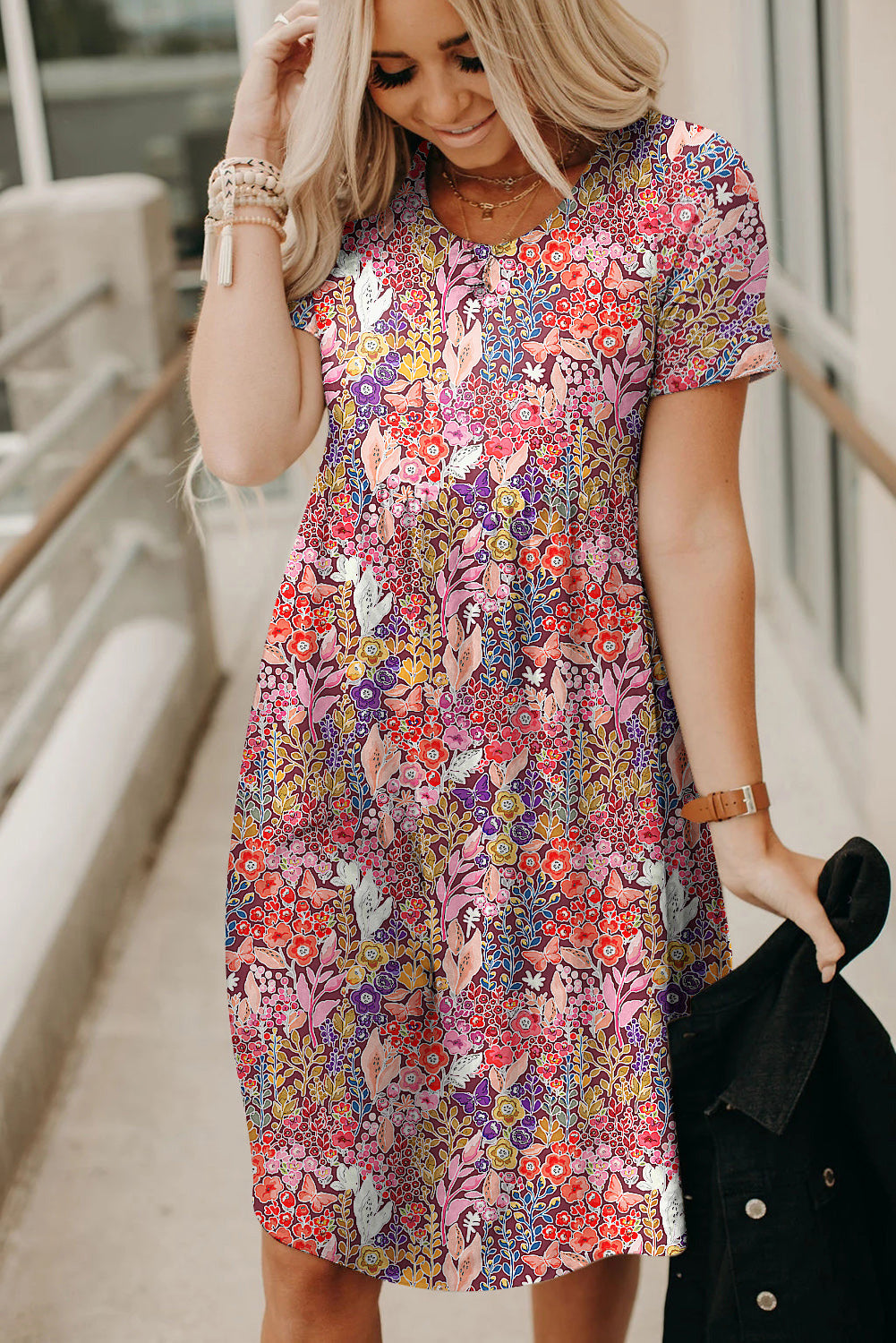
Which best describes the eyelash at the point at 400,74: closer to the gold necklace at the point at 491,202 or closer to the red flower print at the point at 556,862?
the gold necklace at the point at 491,202

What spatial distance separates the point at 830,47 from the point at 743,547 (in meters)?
2.74

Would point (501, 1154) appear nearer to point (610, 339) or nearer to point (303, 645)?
point (303, 645)

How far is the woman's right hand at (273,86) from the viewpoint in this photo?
1.27 m

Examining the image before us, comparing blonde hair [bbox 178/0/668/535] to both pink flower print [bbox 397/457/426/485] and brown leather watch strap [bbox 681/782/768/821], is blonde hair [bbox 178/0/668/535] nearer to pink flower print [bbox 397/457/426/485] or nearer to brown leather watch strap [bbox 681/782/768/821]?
pink flower print [bbox 397/457/426/485]

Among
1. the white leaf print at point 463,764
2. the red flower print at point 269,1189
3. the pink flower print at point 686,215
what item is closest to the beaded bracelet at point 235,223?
the pink flower print at point 686,215

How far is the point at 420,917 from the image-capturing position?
1.33 meters

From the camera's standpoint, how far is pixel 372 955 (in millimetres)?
1327

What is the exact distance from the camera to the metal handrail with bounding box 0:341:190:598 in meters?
2.29

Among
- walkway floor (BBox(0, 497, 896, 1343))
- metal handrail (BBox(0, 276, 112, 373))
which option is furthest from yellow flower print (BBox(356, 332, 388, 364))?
metal handrail (BBox(0, 276, 112, 373))

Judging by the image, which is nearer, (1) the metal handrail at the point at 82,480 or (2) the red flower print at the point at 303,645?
(2) the red flower print at the point at 303,645

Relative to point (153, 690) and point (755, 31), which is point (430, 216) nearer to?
point (153, 690)

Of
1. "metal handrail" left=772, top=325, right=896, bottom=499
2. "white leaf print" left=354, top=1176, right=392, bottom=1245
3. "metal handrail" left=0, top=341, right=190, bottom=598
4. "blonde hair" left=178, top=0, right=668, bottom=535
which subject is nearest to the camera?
"blonde hair" left=178, top=0, right=668, bottom=535

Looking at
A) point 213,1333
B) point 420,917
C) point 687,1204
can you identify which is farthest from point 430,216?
point 213,1333

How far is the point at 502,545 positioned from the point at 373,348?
191 mm
